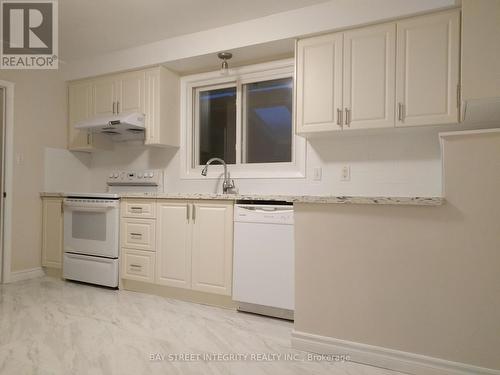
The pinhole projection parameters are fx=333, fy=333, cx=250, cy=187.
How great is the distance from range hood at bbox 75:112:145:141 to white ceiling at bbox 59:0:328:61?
2.43ft

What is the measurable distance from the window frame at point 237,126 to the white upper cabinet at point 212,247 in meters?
0.70

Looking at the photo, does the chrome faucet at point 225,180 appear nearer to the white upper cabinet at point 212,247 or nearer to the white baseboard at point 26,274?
the white upper cabinet at point 212,247

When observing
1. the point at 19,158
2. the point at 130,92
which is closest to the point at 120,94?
the point at 130,92

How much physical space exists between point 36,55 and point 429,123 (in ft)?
12.4

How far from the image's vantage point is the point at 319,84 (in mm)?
2566

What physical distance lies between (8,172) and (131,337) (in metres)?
2.34

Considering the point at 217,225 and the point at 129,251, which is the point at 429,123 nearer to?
the point at 217,225

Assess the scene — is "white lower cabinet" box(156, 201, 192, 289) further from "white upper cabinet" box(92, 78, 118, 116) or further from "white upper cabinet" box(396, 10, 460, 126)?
"white upper cabinet" box(396, 10, 460, 126)

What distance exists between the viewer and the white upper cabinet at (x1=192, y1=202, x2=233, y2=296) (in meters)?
2.54

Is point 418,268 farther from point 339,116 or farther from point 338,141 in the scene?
point 338,141

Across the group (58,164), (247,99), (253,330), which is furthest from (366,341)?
(58,164)

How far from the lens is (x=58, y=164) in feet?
12.4

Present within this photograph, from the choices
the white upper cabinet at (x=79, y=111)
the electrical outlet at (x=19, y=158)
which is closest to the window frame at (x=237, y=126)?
the white upper cabinet at (x=79, y=111)

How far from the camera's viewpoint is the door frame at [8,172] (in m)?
3.25
